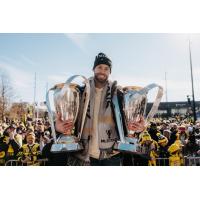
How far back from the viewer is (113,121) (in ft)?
16.4

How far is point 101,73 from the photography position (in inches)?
A: 199

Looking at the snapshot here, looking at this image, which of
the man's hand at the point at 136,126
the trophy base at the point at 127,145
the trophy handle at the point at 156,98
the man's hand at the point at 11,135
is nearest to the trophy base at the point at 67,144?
the trophy base at the point at 127,145

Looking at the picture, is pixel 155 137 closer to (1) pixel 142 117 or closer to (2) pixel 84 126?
(1) pixel 142 117

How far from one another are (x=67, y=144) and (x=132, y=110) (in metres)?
1.14

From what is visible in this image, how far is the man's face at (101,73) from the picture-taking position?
5043mm

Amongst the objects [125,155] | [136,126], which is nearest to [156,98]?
[136,126]

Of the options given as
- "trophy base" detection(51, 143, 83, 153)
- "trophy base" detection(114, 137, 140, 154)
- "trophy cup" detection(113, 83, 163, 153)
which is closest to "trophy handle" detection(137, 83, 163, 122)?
"trophy cup" detection(113, 83, 163, 153)

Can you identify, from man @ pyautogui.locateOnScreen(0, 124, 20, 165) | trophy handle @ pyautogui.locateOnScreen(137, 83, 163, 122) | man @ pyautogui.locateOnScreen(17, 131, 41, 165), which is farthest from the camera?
man @ pyautogui.locateOnScreen(0, 124, 20, 165)

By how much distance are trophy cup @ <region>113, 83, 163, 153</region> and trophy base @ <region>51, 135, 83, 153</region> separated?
61 cm

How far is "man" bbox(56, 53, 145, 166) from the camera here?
493 centimetres

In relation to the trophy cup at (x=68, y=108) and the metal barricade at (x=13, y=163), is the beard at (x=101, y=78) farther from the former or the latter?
the metal barricade at (x=13, y=163)

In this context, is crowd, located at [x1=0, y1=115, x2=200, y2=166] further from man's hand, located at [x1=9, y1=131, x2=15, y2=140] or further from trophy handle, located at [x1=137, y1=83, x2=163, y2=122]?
trophy handle, located at [x1=137, y1=83, x2=163, y2=122]
